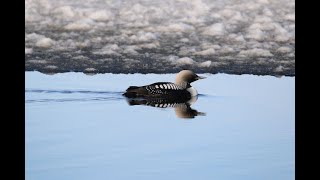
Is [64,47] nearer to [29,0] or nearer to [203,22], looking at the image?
[29,0]

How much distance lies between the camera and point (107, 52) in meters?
4.79

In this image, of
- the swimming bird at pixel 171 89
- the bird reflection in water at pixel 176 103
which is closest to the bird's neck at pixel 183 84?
the swimming bird at pixel 171 89

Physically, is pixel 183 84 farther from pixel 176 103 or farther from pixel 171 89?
pixel 176 103

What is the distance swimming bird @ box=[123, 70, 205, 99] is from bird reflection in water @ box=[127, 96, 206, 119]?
0.13ft

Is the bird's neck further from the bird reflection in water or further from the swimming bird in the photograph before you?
the bird reflection in water

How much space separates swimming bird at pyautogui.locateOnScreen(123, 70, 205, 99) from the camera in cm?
513

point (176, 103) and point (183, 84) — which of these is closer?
point (176, 103)

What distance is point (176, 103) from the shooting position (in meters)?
5.24

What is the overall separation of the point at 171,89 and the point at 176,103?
0.19 meters

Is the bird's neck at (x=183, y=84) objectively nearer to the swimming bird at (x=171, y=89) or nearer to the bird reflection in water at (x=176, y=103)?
the swimming bird at (x=171, y=89)

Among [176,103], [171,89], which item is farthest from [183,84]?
[176,103]

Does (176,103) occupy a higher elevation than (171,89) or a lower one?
lower

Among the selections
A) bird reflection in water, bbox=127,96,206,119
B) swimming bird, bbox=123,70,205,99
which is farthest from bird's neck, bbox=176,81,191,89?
bird reflection in water, bbox=127,96,206,119
